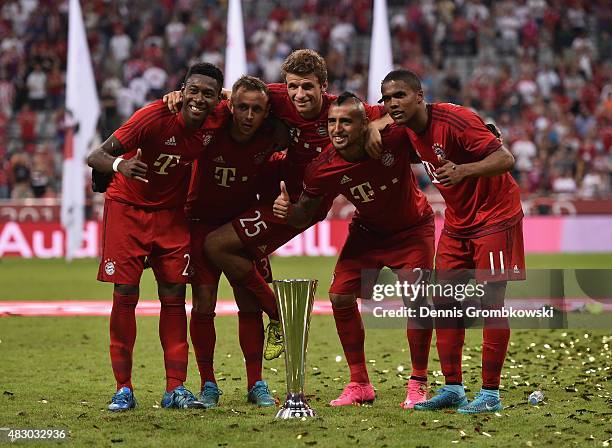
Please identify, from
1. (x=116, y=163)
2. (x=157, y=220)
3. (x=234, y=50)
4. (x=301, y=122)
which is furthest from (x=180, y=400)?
(x=234, y=50)

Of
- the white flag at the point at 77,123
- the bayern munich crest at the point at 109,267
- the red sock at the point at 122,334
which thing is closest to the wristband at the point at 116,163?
the bayern munich crest at the point at 109,267

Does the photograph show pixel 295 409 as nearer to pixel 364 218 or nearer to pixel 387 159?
pixel 364 218

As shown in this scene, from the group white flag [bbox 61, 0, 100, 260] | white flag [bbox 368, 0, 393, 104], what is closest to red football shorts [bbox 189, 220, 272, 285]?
white flag [bbox 61, 0, 100, 260]

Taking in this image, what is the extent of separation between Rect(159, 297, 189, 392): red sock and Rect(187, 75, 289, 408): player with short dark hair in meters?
0.18

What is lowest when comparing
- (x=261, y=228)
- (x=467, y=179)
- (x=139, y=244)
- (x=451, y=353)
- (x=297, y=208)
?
(x=451, y=353)

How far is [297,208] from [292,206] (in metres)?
0.06

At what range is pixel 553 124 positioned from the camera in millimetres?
25812

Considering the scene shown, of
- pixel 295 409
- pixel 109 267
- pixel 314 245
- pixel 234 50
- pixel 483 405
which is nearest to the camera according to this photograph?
pixel 295 409

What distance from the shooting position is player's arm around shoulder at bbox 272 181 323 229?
7.33 metres

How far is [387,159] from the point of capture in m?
7.46

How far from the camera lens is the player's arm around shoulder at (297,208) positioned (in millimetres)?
7328

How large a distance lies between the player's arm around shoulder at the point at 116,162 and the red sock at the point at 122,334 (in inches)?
32.9

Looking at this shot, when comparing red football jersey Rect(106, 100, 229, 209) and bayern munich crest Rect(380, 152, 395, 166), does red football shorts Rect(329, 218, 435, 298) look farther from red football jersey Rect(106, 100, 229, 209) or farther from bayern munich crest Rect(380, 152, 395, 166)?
red football jersey Rect(106, 100, 229, 209)

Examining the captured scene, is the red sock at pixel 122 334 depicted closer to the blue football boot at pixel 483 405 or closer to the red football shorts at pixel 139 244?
the red football shorts at pixel 139 244
